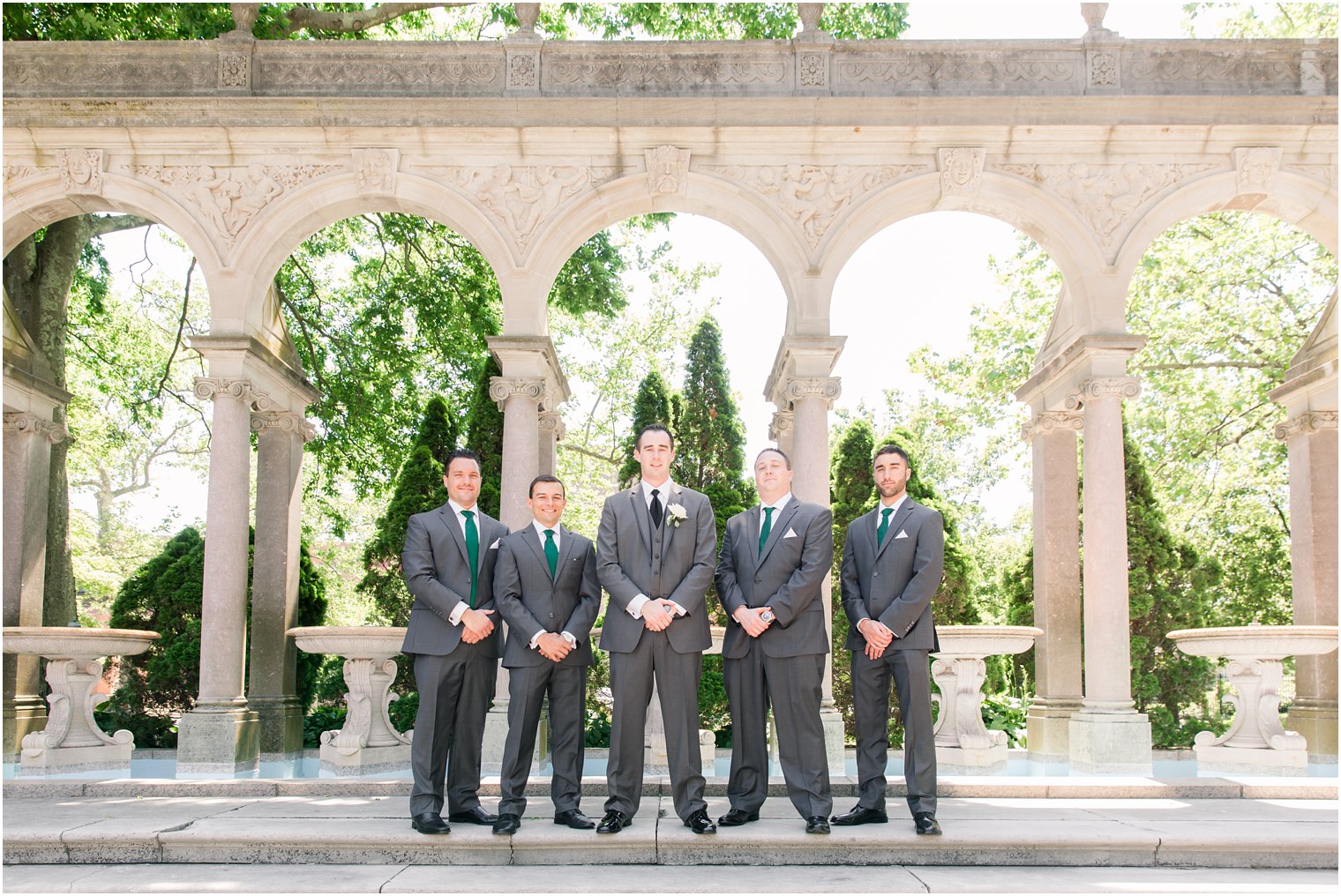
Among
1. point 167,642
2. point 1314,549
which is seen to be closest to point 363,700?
point 167,642

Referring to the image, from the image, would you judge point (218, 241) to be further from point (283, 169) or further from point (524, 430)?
point (524, 430)

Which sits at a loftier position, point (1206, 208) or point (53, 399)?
point (1206, 208)

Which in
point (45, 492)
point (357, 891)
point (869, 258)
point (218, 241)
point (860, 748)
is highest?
point (869, 258)

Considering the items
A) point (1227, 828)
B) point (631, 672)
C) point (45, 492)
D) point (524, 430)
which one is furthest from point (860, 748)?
point (45, 492)

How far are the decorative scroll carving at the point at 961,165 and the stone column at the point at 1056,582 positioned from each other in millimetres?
2180

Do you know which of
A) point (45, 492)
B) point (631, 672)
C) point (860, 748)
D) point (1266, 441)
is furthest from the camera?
point (1266, 441)

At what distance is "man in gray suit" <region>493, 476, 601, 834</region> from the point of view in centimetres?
571

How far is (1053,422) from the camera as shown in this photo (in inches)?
380

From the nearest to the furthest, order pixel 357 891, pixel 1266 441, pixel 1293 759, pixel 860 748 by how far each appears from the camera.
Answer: pixel 357 891, pixel 860 748, pixel 1293 759, pixel 1266 441

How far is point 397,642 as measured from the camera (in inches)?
329

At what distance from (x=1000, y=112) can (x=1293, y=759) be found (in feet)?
16.8

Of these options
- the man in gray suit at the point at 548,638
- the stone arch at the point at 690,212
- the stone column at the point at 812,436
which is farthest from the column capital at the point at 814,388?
the man in gray suit at the point at 548,638

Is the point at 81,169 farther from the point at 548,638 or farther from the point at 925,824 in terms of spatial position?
the point at 925,824

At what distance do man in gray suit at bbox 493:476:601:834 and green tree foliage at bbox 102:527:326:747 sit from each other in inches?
218
